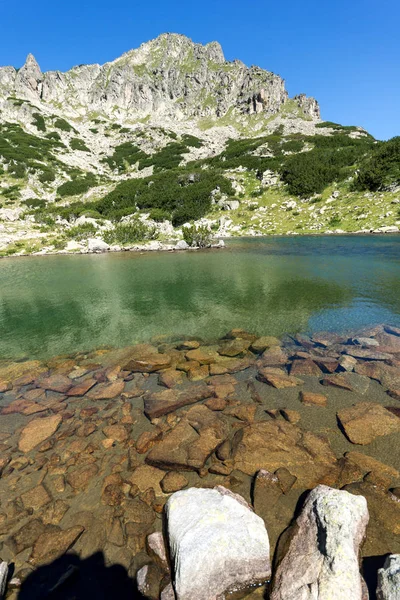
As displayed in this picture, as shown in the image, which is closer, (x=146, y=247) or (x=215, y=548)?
(x=215, y=548)

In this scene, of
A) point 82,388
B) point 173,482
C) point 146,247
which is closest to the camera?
point 173,482

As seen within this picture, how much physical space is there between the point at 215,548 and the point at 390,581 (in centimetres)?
234

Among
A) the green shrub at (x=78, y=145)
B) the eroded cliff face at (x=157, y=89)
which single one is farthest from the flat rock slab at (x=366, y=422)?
the eroded cliff face at (x=157, y=89)

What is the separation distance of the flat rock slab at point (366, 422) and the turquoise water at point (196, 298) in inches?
276

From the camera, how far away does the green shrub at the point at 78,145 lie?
125938mm

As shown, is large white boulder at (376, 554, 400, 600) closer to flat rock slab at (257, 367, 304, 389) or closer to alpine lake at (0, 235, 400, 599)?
alpine lake at (0, 235, 400, 599)

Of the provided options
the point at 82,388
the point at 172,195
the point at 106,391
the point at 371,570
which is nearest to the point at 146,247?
the point at 172,195

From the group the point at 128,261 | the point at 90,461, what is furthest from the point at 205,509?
the point at 128,261

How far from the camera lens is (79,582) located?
471cm

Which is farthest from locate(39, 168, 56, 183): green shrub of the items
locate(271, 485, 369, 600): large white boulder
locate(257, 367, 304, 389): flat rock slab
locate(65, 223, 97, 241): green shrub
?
locate(271, 485, 369, 600): large white boulder

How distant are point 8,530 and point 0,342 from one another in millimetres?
13804

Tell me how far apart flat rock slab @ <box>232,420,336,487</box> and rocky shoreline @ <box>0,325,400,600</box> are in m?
0.04

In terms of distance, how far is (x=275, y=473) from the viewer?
6582 millimetres

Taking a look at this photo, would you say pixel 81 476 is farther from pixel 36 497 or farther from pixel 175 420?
pixel 175 420
